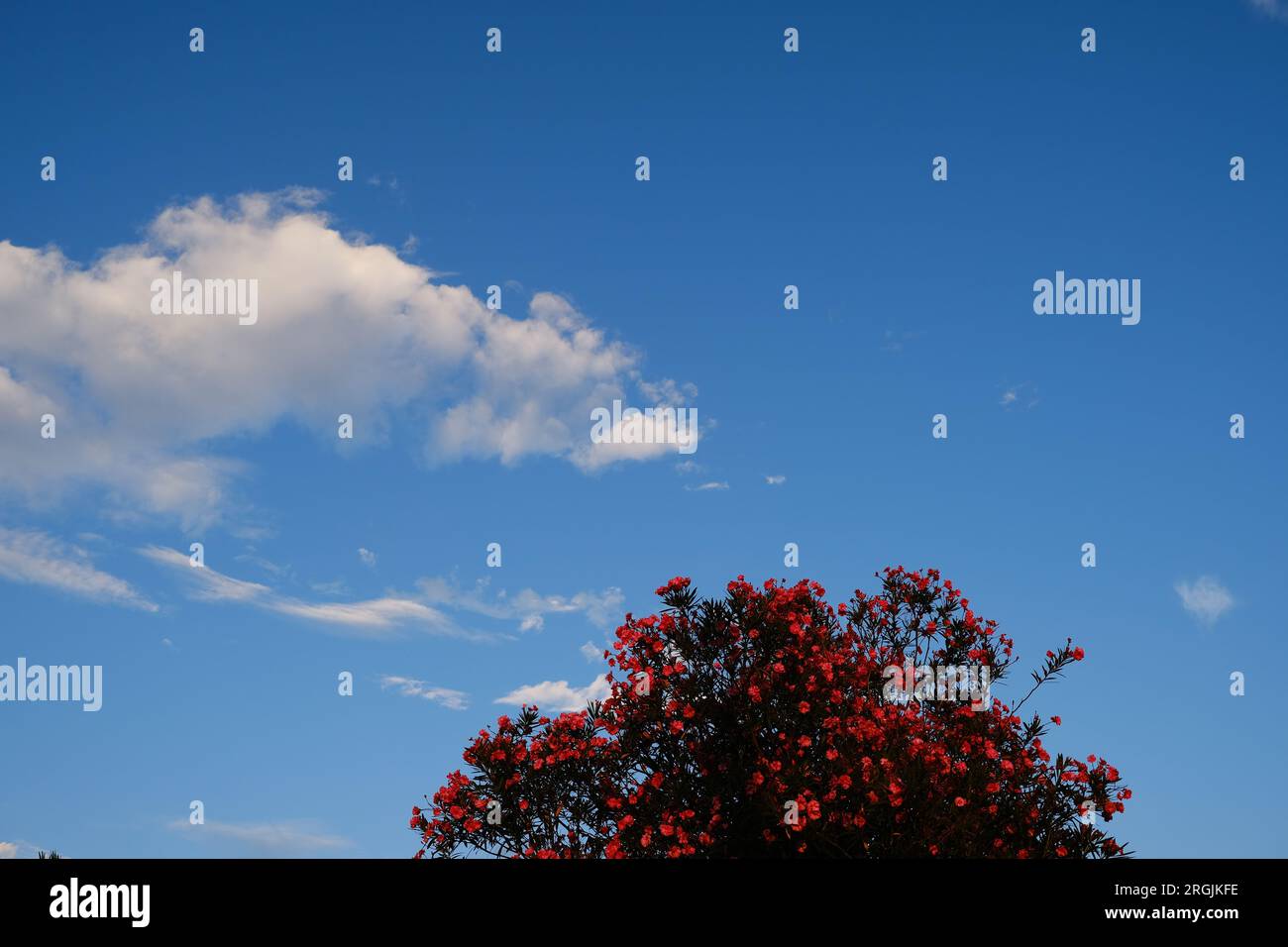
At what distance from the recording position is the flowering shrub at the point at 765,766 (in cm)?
1245

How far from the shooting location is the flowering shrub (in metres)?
12.5

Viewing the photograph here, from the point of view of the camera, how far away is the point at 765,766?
12.8 meters
